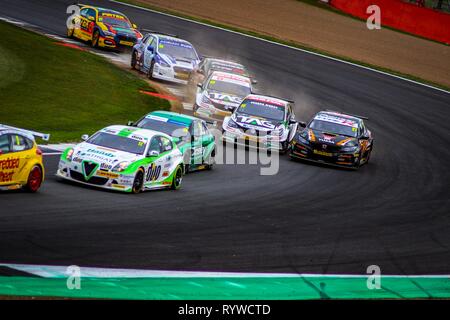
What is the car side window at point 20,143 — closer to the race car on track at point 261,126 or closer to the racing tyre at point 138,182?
the racing tyre at point 138,182

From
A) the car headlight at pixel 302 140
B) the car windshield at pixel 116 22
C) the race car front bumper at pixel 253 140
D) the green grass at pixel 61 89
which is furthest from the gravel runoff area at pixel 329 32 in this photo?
the car headlight at pixel 302 140

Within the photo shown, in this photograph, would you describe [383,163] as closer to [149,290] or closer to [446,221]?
[446,221]

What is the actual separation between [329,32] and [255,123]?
77.2ft

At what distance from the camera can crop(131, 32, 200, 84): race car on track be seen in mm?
33469

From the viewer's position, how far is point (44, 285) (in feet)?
33.8

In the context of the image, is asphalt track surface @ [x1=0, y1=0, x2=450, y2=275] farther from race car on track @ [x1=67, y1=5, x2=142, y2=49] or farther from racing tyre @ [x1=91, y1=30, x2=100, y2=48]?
racing tyre @ [x1=91, y1=30, x2=100, y2=48]

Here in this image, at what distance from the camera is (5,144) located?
14984 millimetres

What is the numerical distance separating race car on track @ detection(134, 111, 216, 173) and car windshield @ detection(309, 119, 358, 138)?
4.81 meters

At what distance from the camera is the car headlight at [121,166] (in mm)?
17062

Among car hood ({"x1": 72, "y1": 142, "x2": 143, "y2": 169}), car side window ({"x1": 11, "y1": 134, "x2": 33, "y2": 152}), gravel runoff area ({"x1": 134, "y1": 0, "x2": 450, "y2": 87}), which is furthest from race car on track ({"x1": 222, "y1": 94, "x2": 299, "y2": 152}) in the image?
gravel runoff area ({"x1": 134, "y1": 0, "x2": 450, "y2": 87})

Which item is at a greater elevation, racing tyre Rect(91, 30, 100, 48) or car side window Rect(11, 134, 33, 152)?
car side window Rect(11, 134, 33, 152)

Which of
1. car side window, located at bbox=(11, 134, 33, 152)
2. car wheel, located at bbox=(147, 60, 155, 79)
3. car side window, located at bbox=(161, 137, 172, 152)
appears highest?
car side window, located at bbox=(11, 134, 33, 152)

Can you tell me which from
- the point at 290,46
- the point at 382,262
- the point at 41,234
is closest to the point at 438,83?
the point at 290,46

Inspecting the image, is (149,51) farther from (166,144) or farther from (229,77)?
(166,144)
